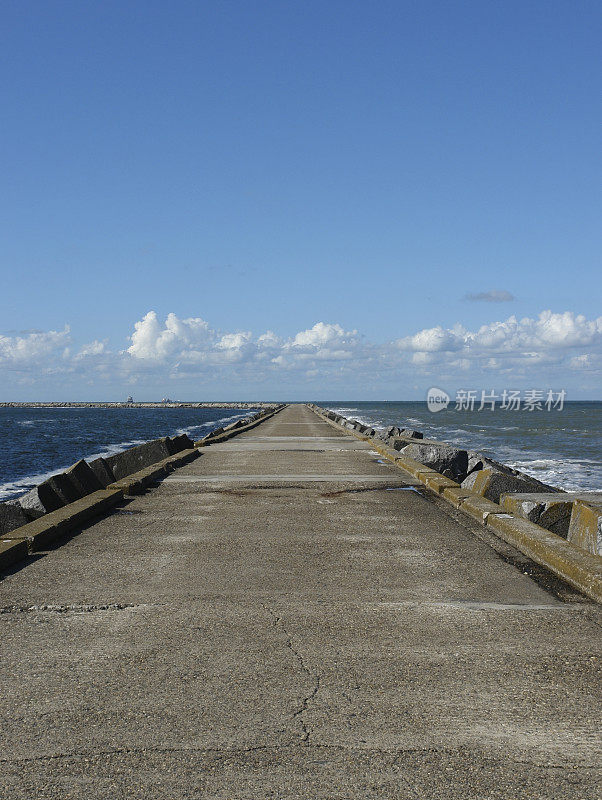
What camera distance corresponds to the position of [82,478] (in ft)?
33.8

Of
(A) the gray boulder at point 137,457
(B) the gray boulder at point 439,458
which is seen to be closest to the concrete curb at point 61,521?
(A) the gray boulder at point 137,457

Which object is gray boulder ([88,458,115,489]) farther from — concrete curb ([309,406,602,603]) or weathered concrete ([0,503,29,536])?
concrete curb ([309,406,602,603])

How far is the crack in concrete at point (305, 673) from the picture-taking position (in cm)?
315

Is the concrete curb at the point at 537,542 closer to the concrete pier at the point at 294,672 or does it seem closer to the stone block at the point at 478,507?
the stone block at the point at 478,507

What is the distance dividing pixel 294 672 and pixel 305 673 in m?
0.06

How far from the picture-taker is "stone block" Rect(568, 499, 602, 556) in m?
6.39

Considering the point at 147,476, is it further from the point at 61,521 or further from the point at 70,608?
the point at 70,608

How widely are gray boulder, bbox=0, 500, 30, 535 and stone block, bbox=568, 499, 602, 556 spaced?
6067mm

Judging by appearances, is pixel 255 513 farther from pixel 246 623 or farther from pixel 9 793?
pixel 9 793

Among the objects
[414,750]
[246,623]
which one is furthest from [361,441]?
[414,750]

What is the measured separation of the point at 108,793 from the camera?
266cm

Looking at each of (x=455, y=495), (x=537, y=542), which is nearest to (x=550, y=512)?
(x=537, y=542)

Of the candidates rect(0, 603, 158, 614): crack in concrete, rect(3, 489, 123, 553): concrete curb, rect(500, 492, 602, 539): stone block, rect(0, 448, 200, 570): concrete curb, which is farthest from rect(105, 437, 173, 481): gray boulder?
rect(0, 603, 158, 614): crack in concrete

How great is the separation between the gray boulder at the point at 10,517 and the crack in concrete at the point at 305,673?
4.83 m
